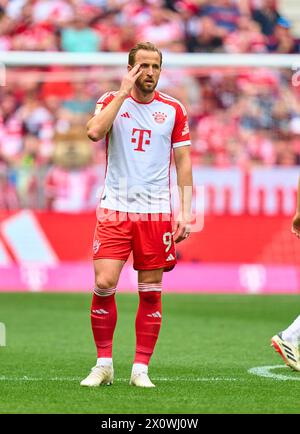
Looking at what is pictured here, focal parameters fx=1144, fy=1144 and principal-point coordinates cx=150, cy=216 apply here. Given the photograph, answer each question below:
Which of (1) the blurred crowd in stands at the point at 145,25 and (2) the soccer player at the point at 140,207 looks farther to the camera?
(1) the blurred crowd in stands at the point at 145,25

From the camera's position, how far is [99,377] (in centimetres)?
770

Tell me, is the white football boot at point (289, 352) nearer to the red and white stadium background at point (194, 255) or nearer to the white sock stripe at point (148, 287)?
the white sock stripe at point (148, 287)

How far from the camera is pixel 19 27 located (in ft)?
69.4

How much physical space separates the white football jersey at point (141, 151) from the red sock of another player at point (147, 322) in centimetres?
57

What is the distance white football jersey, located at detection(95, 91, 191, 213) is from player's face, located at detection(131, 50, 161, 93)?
209 mm

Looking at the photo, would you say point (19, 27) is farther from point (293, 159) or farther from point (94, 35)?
point (293, 159)

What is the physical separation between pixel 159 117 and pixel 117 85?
38.6ft

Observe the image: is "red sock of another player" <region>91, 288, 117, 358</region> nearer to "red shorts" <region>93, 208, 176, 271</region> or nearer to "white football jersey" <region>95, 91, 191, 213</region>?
"red shorts" <region>93, 208, 176, 271</region>

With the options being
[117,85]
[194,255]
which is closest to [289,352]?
[194,255]

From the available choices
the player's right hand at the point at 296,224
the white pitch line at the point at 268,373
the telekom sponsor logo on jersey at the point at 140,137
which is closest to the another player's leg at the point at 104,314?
the telekom sponsor logo on jersey at the point at 140,137

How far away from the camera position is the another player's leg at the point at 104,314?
7695 mm

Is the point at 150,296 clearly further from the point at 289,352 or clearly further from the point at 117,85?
the point at 117,85

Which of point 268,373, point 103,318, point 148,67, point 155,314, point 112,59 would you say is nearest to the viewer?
point 148,67

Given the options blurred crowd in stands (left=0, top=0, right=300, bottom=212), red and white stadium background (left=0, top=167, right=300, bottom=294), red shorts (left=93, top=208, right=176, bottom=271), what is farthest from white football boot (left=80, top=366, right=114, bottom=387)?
blurred crowd in stands (left=0, top=0, right=300, bottom=212)
